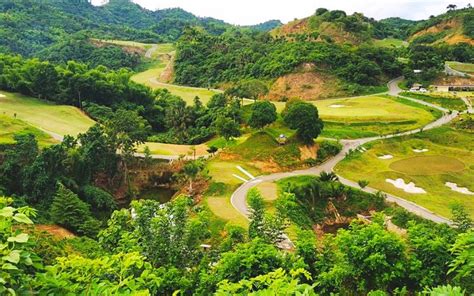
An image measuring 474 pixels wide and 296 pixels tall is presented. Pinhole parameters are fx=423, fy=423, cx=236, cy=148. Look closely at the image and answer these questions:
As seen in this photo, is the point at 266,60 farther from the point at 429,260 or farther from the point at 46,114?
the point at 429,260

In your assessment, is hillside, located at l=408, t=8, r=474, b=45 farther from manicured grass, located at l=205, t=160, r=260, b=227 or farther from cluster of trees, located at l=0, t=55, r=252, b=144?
manicured grass, located at l=205, t=160, r=260, b=227

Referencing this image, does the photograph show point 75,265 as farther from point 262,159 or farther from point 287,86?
point 287,86

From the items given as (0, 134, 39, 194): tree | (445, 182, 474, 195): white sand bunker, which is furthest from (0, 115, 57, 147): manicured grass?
(445, 182, 474, 195): white sand bunker

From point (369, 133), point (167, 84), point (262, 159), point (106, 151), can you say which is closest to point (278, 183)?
point (262, 159)

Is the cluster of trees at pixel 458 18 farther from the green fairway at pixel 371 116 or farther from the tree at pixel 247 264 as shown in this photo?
the tree at pixel 247 264

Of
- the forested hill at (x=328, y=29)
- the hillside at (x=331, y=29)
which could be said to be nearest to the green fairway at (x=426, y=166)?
the forested hill at (x=328, y=29)
